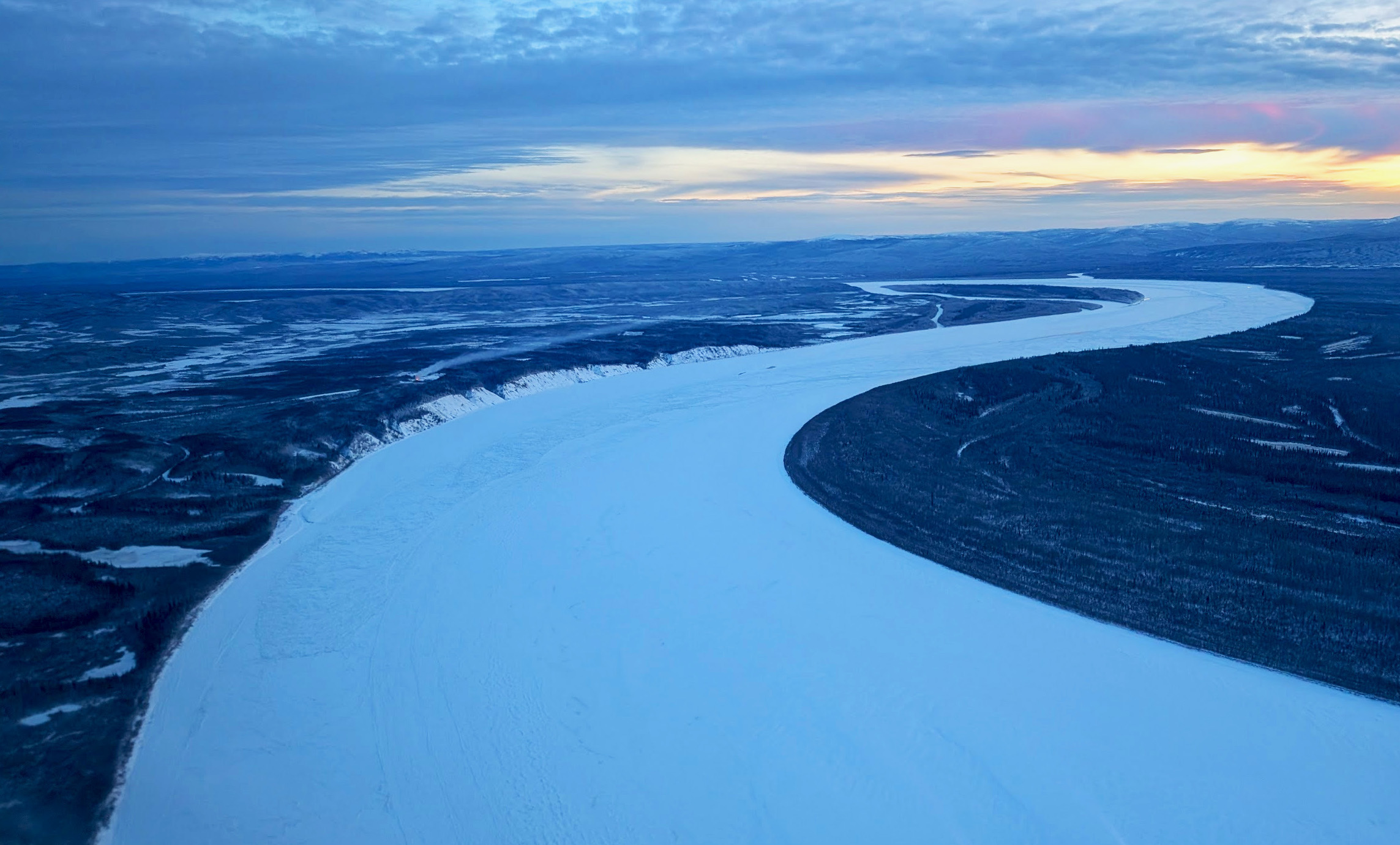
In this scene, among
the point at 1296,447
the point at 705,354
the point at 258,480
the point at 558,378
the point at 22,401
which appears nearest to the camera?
the point at 258,480

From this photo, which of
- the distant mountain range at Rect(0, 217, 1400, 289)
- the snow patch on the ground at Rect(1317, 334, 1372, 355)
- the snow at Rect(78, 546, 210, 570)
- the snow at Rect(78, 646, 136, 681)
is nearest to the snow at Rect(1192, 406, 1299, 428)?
A: the snow patch on the ground at Rect(1317, 334, 1372, 355)

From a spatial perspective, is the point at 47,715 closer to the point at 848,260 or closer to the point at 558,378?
the point at 558,378

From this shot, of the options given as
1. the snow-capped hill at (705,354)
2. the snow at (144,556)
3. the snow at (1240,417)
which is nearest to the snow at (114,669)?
the snow at (144,556)

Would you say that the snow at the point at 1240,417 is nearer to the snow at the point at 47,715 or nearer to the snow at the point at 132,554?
the snow at the point at 132,554

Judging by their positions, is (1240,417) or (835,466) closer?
(835,466)

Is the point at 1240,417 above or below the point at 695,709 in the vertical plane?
above

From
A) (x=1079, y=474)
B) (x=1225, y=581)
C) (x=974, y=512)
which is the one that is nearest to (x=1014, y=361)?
(x=1079, y=474)

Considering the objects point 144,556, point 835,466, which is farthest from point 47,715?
point 835,466
